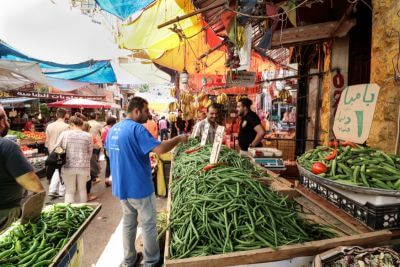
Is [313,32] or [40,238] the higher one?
[313,32]

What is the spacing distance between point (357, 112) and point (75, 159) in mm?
4981

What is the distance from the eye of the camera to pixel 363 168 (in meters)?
2.10

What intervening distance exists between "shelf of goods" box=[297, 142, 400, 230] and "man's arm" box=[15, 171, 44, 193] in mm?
2867

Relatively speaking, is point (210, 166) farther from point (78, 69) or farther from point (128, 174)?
point (78, 69)

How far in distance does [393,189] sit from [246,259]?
121 centimetres

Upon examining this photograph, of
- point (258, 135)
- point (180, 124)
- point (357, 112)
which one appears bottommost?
point (180, 124)

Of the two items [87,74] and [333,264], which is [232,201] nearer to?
[333,264]

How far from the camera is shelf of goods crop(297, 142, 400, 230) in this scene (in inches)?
72.7

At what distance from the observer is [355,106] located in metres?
2.54

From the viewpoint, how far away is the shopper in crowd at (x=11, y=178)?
8.53 feet

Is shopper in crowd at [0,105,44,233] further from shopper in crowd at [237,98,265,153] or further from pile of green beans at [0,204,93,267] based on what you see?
shopper in crowd at [237,98,265,153]

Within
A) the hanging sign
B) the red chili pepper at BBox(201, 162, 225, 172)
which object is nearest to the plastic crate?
the red chili pepper at BBox(201, 162, 225, 172)

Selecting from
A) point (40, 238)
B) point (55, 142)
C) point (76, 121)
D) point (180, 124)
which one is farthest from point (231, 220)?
point (180, 124)

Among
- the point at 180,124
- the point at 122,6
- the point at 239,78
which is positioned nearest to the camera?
the point at 122,6
